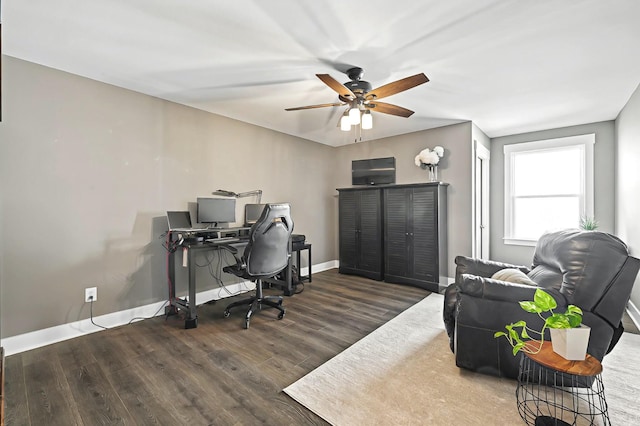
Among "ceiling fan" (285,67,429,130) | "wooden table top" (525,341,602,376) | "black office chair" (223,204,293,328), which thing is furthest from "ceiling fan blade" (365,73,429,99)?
"wooden table top" (525,341,602,376)

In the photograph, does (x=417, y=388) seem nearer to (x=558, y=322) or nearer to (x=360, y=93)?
(x=558, y=322)

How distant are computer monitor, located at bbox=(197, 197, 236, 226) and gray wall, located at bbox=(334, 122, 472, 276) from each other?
2.80 metres

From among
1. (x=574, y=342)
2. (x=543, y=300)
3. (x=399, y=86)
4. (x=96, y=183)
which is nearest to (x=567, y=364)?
(x=574, y=342)

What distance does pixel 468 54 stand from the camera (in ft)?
7.89

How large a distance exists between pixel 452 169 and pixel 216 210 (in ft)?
11.2

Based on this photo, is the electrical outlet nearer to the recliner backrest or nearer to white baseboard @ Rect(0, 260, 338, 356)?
white baseboard @ Rect(0, 260, 338, 356)

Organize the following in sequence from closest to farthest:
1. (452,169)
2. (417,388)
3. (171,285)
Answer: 1. (417,388)
2. (171,285)
3. (452,169)

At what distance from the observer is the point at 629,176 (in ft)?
10.8

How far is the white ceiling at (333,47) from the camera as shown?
1.88 metres

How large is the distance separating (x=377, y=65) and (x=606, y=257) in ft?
7.01

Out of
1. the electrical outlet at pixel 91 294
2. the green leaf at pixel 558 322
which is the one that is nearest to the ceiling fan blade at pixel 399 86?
the green leaf at pixel 558 322

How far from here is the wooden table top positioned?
1.36m

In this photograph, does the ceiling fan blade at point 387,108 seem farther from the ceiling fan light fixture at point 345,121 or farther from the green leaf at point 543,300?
the green leaf at point 543,300

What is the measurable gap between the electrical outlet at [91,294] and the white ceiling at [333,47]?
2.02 meters
